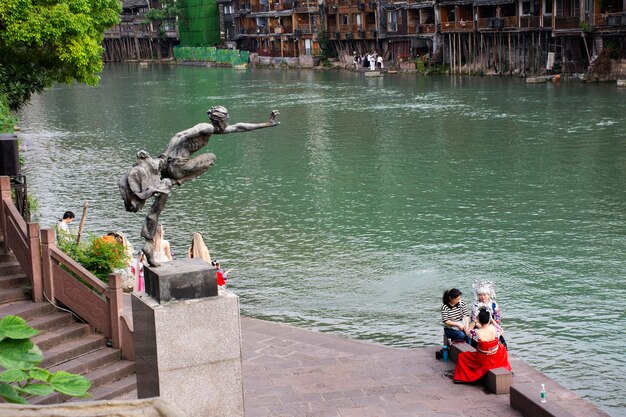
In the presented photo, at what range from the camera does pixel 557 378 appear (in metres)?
15.5

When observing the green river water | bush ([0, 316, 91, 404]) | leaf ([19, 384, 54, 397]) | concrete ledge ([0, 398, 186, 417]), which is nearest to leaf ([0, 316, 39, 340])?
bush ([0, 316, 91, 404])

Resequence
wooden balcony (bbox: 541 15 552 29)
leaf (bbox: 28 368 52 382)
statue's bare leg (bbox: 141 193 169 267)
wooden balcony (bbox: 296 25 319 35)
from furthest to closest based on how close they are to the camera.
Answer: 1. wooden balcony (bbox: 296 25 319 35)
2. wooden balcony (bbox: 541 15 552 29)
3. statue's bare leg (bbox: 141 193 169 267)
4. leaf (bbox: 28 368 52 382)

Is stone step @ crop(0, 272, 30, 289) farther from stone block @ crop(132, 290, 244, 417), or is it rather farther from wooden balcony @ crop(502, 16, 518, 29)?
wooden balcony @ crop(502, 16, 518, 29)

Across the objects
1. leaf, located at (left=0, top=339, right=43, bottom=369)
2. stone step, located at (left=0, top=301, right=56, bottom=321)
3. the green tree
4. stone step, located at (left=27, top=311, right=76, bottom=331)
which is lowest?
stone step, located at (left=27, top=311, right=76, bottom=331)

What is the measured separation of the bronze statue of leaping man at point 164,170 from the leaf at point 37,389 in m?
3.69

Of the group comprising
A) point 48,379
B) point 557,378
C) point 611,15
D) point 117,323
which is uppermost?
point 611,15

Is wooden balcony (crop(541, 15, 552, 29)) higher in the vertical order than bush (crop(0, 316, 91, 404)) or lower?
higher

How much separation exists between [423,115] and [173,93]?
29055 mm

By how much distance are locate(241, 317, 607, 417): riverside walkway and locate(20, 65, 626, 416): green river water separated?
1871mm

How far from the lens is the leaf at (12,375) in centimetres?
677

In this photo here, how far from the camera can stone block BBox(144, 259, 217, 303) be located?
1027 centimetres

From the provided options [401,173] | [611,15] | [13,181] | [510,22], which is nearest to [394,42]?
[510,22]

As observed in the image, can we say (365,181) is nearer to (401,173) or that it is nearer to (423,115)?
(401,173)

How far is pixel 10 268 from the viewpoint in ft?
48.2
